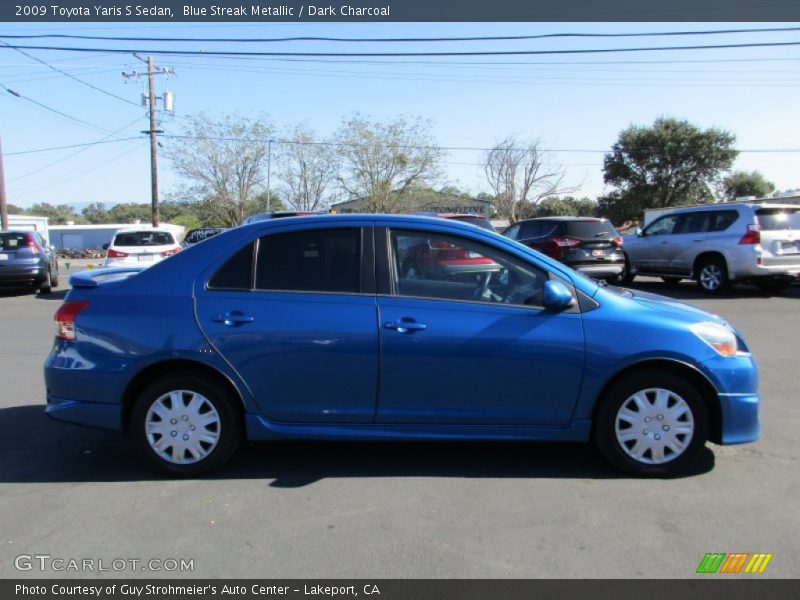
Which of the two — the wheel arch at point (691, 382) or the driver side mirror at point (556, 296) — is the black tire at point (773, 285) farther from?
the driver side mirror at point (556, 296)

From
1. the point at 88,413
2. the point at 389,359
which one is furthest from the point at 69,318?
the point at 389,359

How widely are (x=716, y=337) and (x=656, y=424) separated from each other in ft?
2.21

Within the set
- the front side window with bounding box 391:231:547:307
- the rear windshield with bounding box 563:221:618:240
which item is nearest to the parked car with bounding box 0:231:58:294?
the rear windshield with bounding box 563:221:618:240

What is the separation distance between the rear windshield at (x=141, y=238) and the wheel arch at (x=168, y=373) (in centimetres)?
1091

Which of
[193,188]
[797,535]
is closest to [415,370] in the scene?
[797,535]

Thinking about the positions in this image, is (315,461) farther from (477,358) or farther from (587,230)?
(587,230)

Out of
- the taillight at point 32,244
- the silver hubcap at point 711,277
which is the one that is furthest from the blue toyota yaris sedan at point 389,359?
the taillight at point 32,244

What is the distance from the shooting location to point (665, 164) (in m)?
40.9

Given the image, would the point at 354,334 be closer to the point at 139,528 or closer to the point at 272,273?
the point at 272,273

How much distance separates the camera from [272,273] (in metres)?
3.91

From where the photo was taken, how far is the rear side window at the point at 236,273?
3875 millimetres
